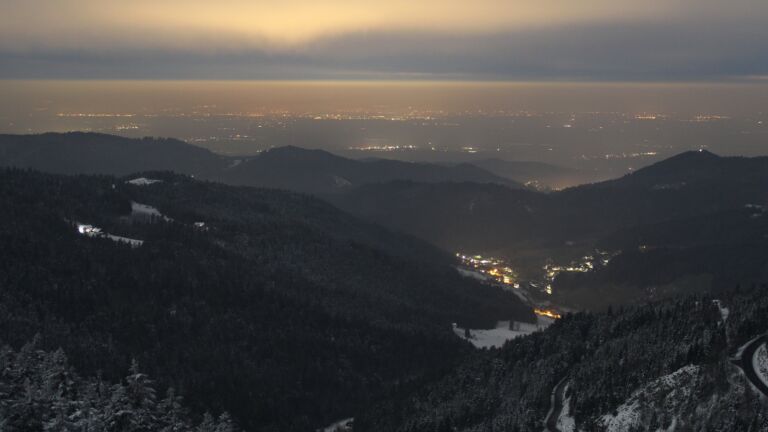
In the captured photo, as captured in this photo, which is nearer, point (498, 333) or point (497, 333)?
point (498, 333)

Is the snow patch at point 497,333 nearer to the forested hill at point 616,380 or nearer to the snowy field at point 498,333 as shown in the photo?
the snowy field at point 498,333

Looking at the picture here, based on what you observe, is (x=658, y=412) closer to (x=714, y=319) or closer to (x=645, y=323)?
(x=714, y=319)

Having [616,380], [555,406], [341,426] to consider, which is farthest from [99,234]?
[616,380]

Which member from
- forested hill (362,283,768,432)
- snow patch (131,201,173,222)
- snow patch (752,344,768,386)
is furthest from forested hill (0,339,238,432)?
snow patch (131,201,173,222)

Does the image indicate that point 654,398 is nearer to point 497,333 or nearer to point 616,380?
point 616,380

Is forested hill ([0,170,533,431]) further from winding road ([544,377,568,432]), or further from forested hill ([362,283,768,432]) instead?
winding road ([544,377,568,432])
